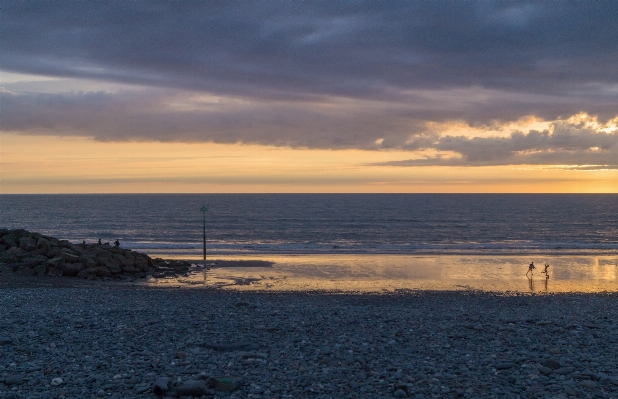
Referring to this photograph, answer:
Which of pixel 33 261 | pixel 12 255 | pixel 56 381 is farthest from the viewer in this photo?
pixel 12 255

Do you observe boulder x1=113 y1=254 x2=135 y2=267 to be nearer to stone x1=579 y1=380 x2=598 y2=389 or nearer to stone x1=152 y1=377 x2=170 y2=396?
stone x1=152 y1=377 x2=170 y2=396

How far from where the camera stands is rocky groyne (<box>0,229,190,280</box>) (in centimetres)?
2302

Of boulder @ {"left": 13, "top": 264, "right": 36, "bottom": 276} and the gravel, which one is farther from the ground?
the gravel

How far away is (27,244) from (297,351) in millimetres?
20472

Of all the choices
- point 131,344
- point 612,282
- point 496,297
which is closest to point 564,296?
point 496,297

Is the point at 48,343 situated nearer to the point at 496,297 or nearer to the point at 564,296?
the point at 496,297

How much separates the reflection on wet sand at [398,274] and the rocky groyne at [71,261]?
1738mm

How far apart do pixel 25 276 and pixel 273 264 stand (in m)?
13.4

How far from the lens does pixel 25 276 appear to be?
22188 millimetres

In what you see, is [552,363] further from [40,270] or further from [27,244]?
[27,244]

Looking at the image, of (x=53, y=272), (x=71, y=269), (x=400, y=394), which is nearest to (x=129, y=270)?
(x=71, y=269)

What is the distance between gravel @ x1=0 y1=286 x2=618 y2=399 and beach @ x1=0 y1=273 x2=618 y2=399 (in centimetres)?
3

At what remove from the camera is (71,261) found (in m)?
24.0

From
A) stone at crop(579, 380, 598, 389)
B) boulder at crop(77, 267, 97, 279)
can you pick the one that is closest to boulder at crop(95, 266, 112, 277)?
boulder at crop(77, 267, 97, 279)
